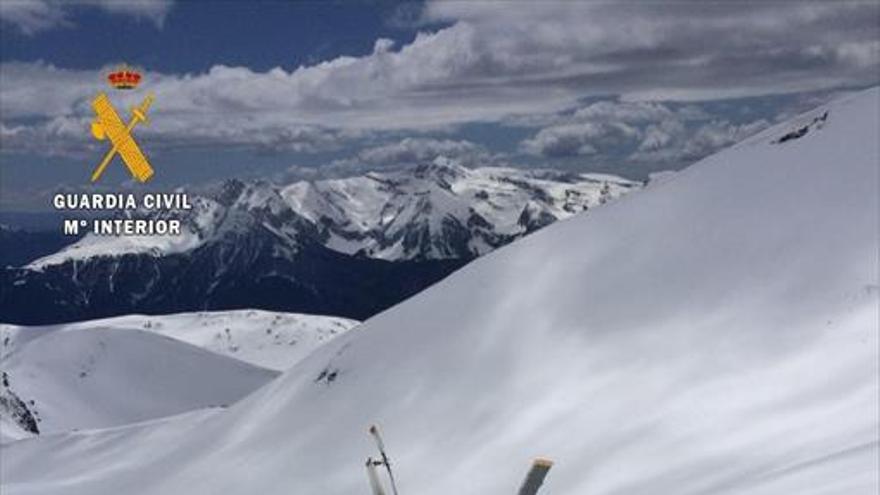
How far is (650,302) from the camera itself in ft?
229

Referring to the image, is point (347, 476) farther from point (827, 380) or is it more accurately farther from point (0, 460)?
point (0, 460)

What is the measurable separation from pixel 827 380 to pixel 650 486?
11.2 meters

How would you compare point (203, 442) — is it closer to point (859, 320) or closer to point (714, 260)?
point (714, 260)

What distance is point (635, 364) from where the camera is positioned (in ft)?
201

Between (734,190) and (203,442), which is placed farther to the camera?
Answer: (203,442)

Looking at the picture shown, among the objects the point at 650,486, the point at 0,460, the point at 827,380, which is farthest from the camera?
the point at 0,460

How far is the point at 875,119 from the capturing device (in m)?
78.9

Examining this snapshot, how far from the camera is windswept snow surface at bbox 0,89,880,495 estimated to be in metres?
44.4

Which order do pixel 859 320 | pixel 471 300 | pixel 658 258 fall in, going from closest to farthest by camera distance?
1. pixel 859 320
2. pixel 658 258
3. pixel 471 300

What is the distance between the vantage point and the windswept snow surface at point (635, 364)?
1747 inches

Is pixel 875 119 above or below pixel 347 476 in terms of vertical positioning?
above

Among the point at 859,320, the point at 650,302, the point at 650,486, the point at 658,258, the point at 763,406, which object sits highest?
the point at 658,258

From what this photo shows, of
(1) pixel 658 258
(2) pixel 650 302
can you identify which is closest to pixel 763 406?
(2) pixel 650 302

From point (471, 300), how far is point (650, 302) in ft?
74.4
